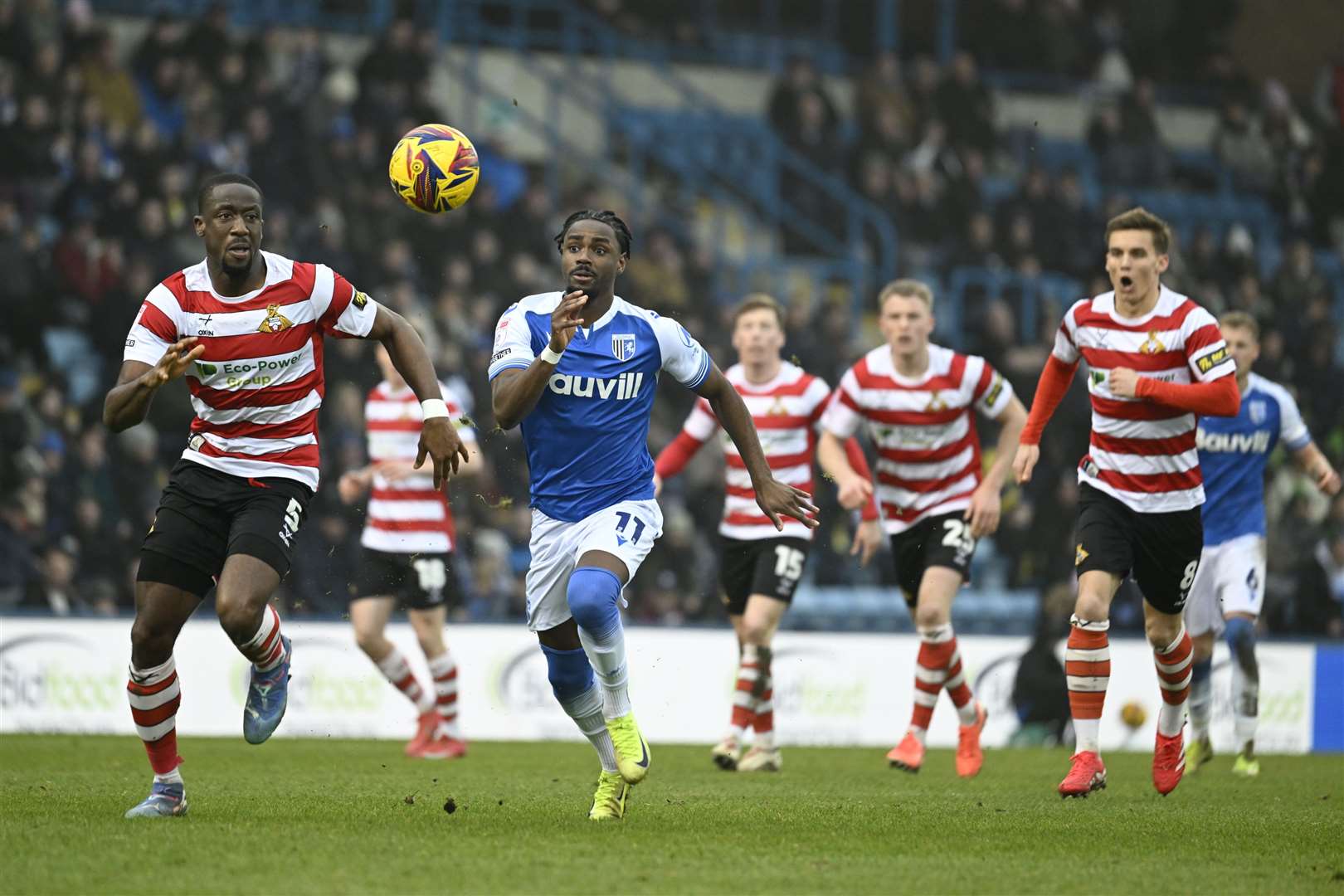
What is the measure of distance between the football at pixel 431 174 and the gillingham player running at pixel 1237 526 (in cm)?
558

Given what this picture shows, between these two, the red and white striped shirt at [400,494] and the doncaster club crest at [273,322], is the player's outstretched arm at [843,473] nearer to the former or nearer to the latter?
the red and white striped shirt at [400,494]

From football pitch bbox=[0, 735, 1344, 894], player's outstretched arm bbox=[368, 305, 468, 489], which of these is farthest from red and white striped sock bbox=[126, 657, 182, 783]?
player's outstretched arm bbox=[368, 305, 468, 489]

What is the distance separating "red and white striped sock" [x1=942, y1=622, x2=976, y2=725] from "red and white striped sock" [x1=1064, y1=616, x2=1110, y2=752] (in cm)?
217

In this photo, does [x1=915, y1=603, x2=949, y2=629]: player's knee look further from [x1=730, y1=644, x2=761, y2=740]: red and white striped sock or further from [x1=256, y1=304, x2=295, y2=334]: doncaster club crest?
[x1=256, y1=304, x2=295, y2=334]: doncaster club crest

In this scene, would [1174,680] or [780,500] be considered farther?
[1174,680]

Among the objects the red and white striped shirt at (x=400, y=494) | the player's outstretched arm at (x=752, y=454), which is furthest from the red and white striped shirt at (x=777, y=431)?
the player's outstretched arm at (x=752, y=454)

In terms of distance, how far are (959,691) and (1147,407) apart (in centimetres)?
294

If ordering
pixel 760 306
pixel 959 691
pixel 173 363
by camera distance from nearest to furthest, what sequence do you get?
pixel 173 363 < pixel 959 691 < pixel 760 306

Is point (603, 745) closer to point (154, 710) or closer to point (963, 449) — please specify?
point (154, 710)

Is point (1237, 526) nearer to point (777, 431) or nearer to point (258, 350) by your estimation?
point (777, 431)

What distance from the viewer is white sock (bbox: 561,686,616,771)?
773 cm

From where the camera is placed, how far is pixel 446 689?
12539 mm

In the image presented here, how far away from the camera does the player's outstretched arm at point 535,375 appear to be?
700cm

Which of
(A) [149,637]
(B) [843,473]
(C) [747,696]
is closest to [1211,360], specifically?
(B) [843,473]
